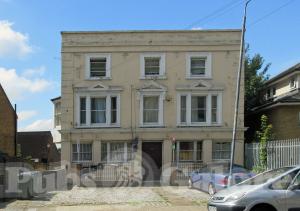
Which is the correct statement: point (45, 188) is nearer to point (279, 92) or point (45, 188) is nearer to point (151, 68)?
point (151, 68)

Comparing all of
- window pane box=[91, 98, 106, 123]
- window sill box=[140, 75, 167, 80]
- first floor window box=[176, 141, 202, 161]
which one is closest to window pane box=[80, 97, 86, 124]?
window pane box=[91, 98, 106, 123]

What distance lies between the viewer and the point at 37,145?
5419 centimetres

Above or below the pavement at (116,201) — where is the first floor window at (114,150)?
above

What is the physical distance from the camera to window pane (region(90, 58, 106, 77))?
32.3 m

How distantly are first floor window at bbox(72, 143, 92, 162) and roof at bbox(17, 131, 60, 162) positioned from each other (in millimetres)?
20541

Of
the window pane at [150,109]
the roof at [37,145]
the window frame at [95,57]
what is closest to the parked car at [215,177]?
the window pane at [150,109]

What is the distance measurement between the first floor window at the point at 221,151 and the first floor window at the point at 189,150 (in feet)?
2.91

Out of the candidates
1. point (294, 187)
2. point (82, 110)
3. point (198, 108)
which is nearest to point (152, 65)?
point (198, 108)

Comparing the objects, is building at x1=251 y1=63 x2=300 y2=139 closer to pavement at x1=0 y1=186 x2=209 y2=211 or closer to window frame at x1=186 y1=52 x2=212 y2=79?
window frame at x1=186 y1=52 x2=212 y2=79

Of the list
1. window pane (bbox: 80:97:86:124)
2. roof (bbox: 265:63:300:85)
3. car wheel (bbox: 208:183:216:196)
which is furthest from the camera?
roof (bbox: 265:63:300:85)

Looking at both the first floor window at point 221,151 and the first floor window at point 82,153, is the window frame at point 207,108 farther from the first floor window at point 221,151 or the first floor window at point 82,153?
the first floor window at point 82,153

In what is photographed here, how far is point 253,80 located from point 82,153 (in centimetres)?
1375

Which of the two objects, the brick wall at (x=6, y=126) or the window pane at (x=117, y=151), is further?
the brick wall at (x=6, y=126)

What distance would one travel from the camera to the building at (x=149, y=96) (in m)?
31.7
